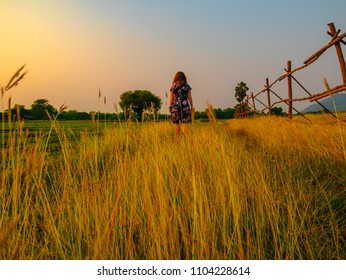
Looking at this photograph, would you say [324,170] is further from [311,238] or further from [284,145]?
[311,238]

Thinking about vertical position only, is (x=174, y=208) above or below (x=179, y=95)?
below

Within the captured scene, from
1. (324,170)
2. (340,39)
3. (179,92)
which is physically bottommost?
(324,170)

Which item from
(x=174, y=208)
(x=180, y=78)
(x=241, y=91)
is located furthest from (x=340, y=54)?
(x=241, y=91)

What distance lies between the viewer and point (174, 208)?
4.50 ft

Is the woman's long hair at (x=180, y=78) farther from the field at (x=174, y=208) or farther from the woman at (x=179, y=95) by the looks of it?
the field at (x=174, y=208)

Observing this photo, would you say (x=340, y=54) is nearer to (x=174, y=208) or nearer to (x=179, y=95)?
(x=179, y=95)

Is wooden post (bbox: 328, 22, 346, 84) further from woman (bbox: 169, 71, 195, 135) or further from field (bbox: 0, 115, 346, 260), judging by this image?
woman (bbox: 169, 71, 195, 135)

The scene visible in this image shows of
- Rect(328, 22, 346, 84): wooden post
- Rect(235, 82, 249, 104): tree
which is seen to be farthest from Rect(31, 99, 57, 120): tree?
Rect(235, 82, 249, 104): tree

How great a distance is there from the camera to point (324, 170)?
10.3ft

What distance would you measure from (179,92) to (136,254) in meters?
5.98

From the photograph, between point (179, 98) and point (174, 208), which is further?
point (179, 98)

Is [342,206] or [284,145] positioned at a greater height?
[284,145]

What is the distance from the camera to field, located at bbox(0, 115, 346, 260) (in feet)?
4.59
